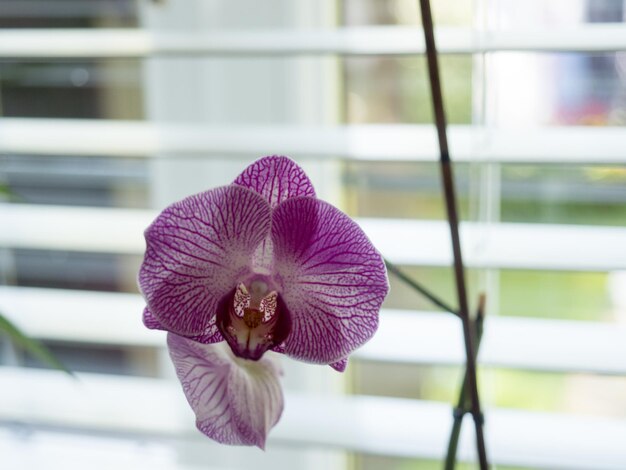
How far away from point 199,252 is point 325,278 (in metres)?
0.07

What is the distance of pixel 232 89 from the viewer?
2.53 ft

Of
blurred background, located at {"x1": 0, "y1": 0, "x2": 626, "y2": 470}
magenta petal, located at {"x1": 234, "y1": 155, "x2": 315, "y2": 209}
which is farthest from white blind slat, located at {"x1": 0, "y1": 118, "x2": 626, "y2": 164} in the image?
magenta petal, located at {"x1": 234, "y1": 155, "x2": 315, "y2": 209}

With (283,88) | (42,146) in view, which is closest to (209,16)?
(283,88)

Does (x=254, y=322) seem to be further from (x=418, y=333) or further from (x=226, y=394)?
(x=418, y=333)

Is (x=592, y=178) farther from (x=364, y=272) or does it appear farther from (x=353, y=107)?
(x=364, y=272)

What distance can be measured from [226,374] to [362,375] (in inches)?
16.4

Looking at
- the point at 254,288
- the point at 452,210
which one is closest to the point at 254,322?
the point at 254,288

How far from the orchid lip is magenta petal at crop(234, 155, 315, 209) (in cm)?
5

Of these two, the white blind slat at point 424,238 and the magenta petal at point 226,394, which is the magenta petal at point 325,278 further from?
the white blind slat at point 424,238

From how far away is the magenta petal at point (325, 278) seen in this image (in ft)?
1.34

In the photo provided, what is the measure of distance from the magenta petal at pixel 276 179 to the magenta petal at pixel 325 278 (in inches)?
0.8

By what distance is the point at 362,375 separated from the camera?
2.77 feet

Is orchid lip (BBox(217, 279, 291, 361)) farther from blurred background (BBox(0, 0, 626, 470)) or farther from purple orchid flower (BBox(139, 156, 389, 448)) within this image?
blurred background (BBox(0, 0, 626, 470))

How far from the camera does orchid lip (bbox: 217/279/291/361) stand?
42 centimetres
